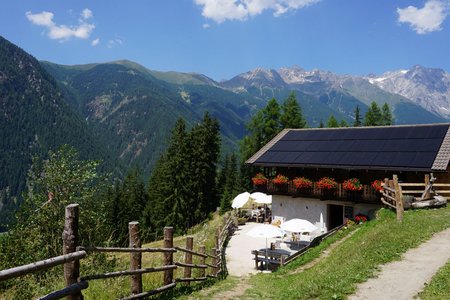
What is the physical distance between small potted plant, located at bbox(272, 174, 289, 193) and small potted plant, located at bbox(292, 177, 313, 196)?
123 cm

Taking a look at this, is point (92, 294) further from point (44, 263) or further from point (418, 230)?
point (418, 230)

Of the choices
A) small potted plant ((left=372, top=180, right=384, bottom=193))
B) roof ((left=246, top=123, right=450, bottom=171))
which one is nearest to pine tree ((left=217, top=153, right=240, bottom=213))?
roof ((left=246, top=123, right=450, bottom=171))

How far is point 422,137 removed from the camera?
28.3 metres

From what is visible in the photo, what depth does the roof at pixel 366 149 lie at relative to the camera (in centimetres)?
2580

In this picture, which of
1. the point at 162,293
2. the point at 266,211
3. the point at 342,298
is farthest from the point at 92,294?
the point at 266,211

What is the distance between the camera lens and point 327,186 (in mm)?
28094

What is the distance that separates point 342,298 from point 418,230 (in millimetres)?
8864

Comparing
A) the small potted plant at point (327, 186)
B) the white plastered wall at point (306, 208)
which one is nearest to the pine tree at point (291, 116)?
the white plastered wall at point (306, 208)

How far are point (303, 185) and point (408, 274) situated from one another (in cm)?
1812

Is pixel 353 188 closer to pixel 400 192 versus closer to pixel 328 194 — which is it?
pixel 328 194

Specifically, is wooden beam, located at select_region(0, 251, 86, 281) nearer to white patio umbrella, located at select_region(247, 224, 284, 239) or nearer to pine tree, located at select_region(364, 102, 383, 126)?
white patio umbrella, located at select_region(247, 224, 284, 239)

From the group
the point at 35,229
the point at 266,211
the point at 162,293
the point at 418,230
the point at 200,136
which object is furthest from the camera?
the point at 200,136

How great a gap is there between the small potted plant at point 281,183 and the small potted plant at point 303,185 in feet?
4.04

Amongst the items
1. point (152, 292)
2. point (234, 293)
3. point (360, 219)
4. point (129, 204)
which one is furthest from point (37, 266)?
point (129, 204)
